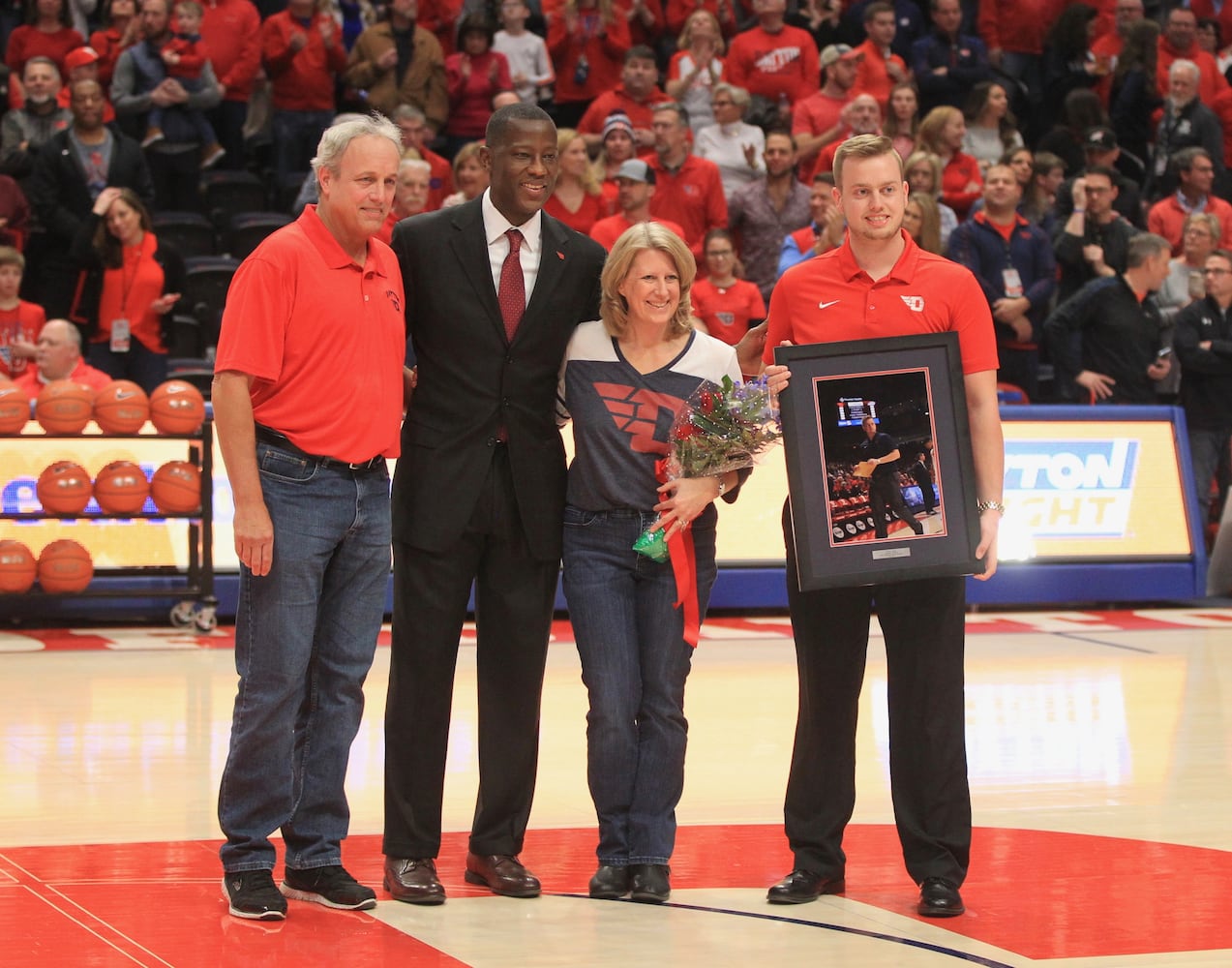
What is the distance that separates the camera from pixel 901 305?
508 centimetres

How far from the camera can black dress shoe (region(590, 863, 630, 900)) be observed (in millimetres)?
5039

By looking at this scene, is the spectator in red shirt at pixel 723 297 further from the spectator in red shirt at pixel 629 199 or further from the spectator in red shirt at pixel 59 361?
the spectator in red shirt at pixel 59 361

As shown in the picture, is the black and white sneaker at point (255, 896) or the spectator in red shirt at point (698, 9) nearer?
the black and white sneaker at point (255, 896)

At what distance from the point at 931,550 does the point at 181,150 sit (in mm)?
10192

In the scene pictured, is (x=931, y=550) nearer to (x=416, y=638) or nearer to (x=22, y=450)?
(x=416, y=638)

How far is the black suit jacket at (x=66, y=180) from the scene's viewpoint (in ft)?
41.8

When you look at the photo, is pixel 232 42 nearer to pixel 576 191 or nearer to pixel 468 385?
pixel 576 191

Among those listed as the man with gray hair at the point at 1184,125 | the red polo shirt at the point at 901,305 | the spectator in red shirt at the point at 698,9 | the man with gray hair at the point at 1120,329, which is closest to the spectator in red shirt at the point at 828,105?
the spectator in red shirt at the point at 698,9

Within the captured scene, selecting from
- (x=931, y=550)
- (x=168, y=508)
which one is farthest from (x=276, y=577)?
(x=168, y=508)

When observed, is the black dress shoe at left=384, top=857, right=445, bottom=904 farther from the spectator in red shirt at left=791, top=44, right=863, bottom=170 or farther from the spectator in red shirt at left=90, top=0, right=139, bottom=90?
the spectator in red shirt at left=90, top=0, right=139, bottom=90

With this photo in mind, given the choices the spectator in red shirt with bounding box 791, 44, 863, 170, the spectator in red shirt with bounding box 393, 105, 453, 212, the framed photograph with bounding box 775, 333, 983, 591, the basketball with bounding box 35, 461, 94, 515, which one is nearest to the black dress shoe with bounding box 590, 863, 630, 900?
the framed photograph with bounding box 775, 333, 983, 591

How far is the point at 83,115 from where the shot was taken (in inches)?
499

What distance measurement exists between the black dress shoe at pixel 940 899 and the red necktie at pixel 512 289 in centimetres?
191

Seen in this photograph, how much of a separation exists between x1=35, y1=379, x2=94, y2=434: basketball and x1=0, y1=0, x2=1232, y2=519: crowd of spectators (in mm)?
1322
